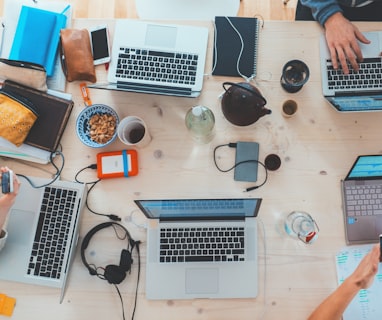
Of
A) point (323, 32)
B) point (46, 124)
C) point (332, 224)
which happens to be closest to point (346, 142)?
point (332, 224)

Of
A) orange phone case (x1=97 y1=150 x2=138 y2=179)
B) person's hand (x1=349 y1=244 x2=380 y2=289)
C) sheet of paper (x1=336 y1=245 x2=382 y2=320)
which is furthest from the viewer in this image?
orange phone case (x1=97 y1=150 x2=138 y2=179)

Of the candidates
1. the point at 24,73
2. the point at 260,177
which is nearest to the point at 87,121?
the point at 24,73

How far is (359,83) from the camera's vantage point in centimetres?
112

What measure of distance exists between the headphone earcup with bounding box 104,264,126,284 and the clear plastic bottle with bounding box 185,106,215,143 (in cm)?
48

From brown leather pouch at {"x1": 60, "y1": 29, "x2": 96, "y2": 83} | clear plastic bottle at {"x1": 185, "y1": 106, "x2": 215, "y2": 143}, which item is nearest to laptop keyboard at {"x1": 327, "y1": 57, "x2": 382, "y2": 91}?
clear plastic bottle at {"x1": 185, "y1": 106, "x2": 215, "y2": 143}

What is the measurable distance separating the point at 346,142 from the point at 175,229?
0.63 meters

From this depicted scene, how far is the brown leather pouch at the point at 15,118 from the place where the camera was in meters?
1.08

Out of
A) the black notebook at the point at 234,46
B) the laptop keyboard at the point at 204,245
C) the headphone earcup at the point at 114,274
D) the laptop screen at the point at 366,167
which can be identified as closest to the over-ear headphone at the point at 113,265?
the headphone earcup at the point at 114,274

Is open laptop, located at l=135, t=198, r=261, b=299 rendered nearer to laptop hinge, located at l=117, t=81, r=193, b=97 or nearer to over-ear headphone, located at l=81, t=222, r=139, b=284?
over-ear headphone, located at l=81, t=222, r=139, b=284

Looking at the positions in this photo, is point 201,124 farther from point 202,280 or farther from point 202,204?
point 202,280

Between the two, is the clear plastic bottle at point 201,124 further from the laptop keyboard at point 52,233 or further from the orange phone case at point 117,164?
the laptop keyboard at point 52,233

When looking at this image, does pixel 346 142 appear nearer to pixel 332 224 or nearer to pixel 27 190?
pixel 332 224

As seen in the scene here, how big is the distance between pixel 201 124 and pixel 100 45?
1.48 feet

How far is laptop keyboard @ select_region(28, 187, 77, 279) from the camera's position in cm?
106
